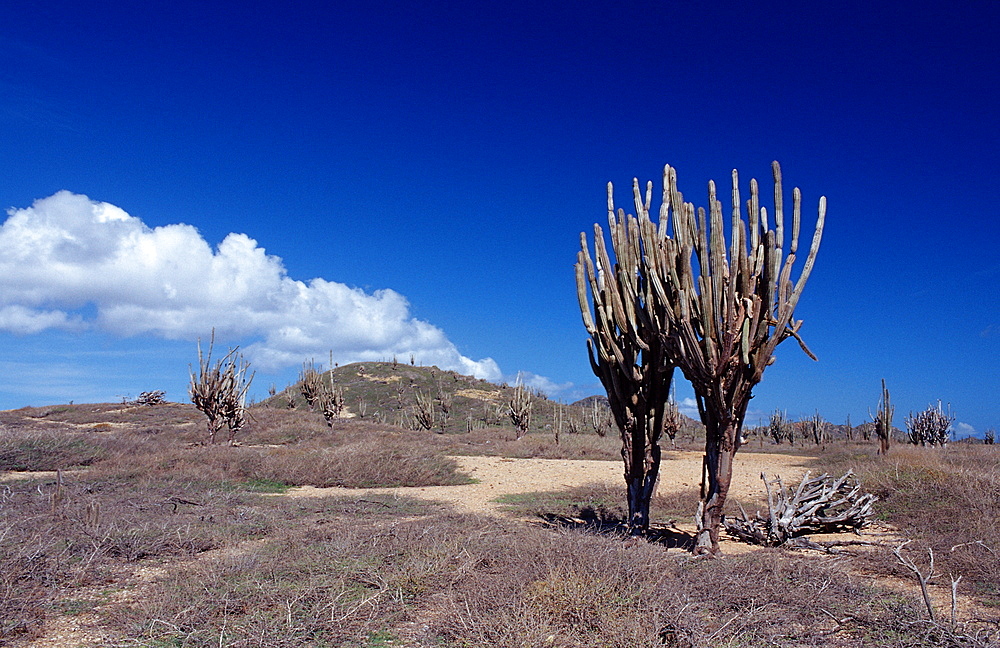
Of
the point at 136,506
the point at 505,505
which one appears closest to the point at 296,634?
the point at 136,506

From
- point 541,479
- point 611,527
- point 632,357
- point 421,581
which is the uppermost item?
point 632,357

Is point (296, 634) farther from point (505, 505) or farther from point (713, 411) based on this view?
point (505, 505)

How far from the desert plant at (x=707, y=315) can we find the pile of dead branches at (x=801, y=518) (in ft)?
5.22

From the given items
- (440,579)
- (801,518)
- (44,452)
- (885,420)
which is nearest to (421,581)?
(440,579)

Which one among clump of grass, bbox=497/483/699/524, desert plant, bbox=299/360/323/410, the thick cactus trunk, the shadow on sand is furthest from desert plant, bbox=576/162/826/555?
desert plant, bbox=299/360/323/410

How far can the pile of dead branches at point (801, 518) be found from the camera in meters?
7.77

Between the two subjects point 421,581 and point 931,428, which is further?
point 931,428

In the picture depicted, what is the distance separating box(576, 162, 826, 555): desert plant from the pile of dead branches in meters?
1.59

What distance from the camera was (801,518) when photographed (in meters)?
7.99

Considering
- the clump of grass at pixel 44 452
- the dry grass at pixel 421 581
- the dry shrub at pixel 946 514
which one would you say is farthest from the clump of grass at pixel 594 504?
the clump of grass at pixel 44 452

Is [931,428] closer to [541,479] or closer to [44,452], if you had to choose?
[541,479]

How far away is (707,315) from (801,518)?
149 inches

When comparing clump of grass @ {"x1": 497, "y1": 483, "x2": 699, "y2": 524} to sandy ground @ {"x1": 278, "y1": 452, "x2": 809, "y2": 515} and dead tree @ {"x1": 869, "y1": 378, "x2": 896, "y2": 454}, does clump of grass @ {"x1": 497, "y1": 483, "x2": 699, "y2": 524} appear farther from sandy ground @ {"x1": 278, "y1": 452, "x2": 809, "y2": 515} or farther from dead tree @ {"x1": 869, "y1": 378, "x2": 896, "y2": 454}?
dead tree @ {"x1": 869, "y1": 378, "x2": 896, "y2": 454}

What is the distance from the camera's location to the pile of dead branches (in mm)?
7770
